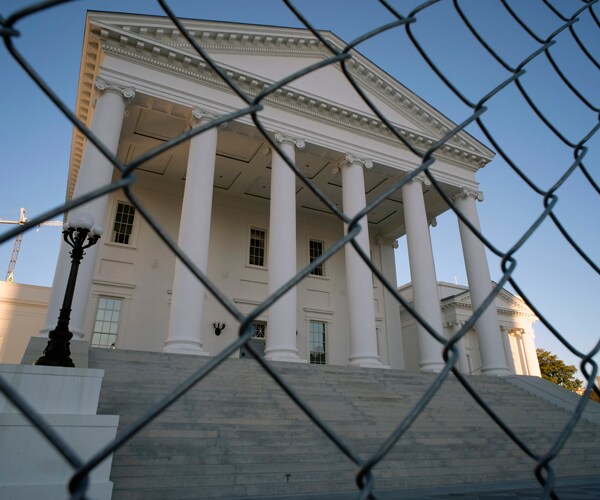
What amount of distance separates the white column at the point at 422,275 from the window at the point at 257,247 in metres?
7.85

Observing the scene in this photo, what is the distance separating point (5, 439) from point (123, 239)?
15.8m

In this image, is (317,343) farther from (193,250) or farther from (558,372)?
(558,372)

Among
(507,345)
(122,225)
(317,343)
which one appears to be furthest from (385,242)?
(507,345)

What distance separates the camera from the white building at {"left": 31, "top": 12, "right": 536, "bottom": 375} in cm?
1380

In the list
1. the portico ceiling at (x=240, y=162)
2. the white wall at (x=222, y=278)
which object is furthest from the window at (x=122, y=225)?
the portico ceiling at (x=240, y=162)

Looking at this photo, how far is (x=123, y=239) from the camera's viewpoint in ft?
64.8

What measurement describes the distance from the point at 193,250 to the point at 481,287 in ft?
40.8

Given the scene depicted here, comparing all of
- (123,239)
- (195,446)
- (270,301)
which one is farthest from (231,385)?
(123,239)

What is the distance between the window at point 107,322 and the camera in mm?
17797

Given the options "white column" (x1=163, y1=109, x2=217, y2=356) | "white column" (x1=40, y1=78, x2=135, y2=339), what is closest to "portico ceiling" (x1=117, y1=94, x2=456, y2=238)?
"white column" (x1=40, y1=78, x2=135, y2=339)

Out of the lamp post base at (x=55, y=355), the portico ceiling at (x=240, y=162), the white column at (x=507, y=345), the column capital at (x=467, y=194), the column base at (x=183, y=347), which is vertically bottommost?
the lamp post base at (x=55, y=355)

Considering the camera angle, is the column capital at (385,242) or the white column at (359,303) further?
the column capital at (385,242)

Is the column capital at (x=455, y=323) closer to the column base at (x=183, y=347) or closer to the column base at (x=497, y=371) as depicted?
the column base at (x=497, y=371)

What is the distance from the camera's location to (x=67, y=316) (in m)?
7.82
